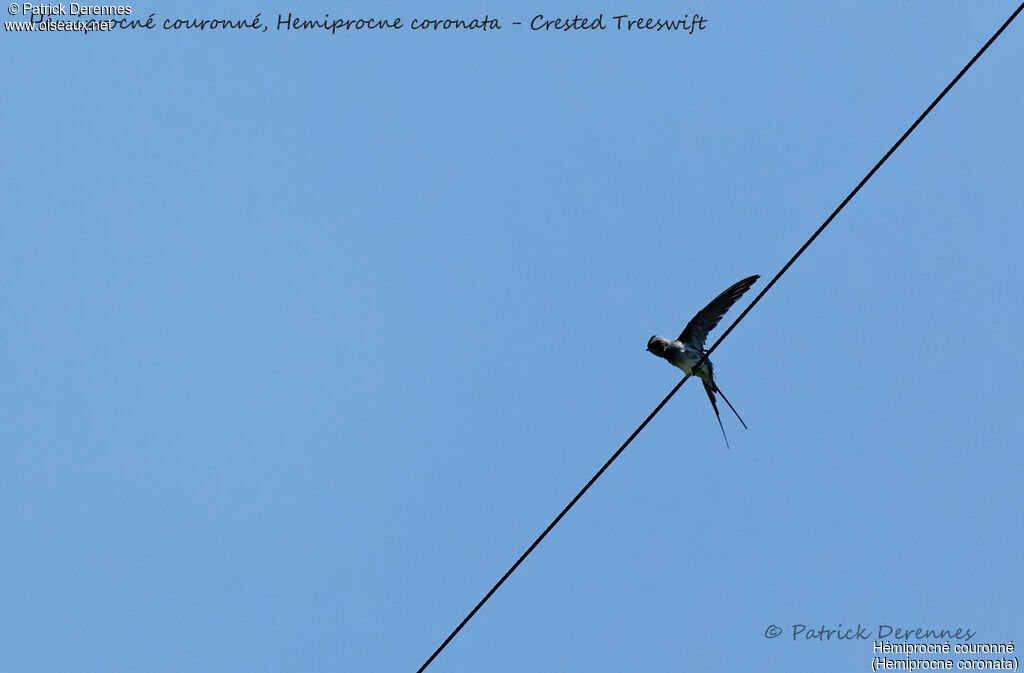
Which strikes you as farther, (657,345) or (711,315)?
(657,345)

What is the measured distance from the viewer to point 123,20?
11.4m

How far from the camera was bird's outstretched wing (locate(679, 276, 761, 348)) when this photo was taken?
961 centimetres

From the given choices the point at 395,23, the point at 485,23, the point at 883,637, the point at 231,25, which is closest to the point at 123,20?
the point at 231,25

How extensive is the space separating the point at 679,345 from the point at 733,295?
81cm

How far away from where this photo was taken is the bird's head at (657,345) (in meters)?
10.4

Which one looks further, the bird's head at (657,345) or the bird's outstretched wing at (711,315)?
the bird's head at (657,345)

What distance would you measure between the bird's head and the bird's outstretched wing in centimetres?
18

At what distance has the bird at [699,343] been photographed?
387 inches

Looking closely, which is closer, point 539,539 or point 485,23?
point 539,539

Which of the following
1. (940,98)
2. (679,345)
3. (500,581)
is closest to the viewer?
(500,581)

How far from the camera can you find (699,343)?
33.8ft

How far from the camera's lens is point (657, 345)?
10.5 m

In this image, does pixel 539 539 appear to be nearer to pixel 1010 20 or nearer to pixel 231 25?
pixel 1010 20

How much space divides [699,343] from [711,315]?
0.36m
